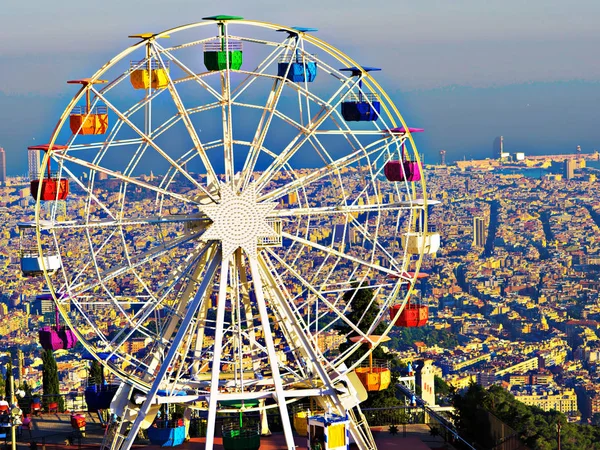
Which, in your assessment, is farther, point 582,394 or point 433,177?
point 433,177

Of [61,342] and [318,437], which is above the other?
[61,342]

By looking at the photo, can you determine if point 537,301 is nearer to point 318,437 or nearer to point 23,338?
point 23,338

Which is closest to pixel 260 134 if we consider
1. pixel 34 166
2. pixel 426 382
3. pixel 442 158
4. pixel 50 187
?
pixel 50 187

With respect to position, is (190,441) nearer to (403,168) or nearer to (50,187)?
(50,187)

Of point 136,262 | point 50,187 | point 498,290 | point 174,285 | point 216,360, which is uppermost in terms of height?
point 50,187

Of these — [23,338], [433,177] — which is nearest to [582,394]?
[23,338]

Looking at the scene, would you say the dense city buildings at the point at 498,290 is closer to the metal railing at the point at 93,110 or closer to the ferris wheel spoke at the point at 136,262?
the metal railing at the point at 93,110
